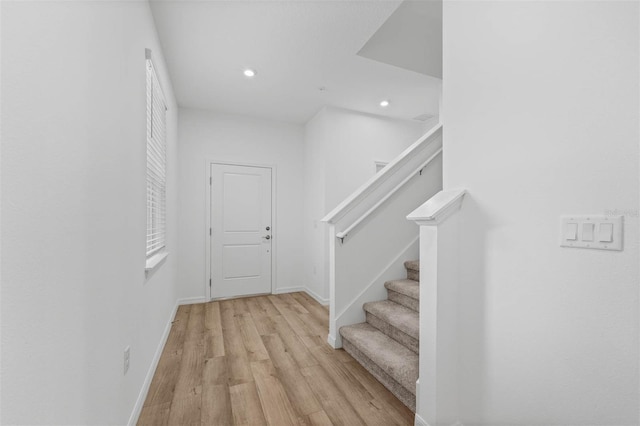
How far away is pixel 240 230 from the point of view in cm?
411

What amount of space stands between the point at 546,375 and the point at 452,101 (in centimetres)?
139

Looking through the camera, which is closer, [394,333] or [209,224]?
[394,333]

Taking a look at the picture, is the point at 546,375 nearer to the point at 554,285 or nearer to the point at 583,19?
the point at 554,285

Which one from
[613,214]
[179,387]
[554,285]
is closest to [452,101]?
[613,214]

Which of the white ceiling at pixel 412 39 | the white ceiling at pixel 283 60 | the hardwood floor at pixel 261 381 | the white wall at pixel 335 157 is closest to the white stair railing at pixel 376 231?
the hardwood floor at pixel 261 381

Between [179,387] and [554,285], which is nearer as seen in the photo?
[554,285]

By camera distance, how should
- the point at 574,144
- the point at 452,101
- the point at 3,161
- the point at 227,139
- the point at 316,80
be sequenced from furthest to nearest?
the point at 227,139
the point at 316,80
the point at 452,101
the point at 574,144
the point at 3,161

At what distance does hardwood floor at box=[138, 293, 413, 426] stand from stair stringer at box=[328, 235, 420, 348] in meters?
0.18

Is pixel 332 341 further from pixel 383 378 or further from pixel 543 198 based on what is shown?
pixel 543 198

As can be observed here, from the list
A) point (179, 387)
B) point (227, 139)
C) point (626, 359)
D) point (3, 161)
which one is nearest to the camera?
point (3, 161)

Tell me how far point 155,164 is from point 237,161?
1815 mm

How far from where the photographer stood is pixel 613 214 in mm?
933

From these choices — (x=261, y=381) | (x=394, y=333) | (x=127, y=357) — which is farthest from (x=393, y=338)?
(x=127, y=357)

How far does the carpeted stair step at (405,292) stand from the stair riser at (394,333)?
9.8 inches
